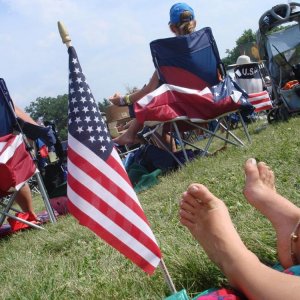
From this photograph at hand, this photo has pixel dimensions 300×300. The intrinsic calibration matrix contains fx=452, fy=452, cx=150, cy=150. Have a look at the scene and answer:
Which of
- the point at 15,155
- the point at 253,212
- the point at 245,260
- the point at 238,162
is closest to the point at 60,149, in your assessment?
the point at 15,155

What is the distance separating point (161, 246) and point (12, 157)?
6.58 ft

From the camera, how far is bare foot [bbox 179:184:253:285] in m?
1.55

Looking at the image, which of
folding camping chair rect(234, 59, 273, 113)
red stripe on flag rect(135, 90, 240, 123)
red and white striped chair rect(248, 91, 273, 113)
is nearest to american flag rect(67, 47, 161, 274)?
red stripe on flag rect(135, 90, 240, 123)

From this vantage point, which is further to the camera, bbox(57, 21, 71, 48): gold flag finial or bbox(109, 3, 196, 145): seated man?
bbox(109, 3, 196, 145): seated man

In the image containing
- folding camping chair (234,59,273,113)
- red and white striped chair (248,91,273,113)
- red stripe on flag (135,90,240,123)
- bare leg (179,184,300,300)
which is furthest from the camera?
folding camping chair (234,59,273,113)

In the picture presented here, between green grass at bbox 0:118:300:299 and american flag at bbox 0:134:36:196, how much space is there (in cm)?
45

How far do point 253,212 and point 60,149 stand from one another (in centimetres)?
372

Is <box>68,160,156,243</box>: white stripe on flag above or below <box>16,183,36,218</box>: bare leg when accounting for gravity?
above

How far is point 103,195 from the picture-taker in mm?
1784

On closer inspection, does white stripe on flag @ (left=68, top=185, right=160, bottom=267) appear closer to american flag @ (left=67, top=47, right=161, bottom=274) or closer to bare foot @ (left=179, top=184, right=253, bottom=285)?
american flag @ (left=67, top=47, right=161, bottom=274)

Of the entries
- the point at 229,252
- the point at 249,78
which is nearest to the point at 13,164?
the point at 229,252

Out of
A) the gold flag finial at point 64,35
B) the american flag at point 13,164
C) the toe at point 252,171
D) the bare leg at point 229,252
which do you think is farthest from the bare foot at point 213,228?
the american flag at point 13,164

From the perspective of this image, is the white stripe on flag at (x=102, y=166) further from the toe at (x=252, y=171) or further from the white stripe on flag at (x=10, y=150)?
the white stripe on flag at (x=10, y=150)

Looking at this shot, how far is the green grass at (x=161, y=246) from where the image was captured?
6.03ft
